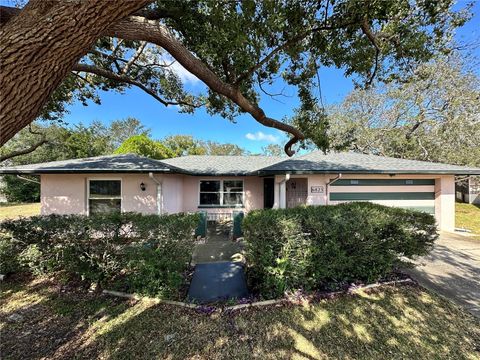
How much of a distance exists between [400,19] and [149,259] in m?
6.76

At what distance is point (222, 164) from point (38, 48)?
10948mm

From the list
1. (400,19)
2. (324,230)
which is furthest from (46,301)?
(400,19)

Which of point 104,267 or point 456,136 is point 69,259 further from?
point 456,136

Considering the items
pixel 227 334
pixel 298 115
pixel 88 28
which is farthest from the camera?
pixel 298 115

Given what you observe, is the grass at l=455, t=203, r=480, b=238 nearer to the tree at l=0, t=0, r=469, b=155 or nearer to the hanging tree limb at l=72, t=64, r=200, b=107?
the tree at l=0, t=0, r=469, b=155

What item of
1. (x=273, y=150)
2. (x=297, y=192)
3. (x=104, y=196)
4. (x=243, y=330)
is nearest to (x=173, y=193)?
(x=104, y=196)

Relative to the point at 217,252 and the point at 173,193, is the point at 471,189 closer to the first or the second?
the point at 217,252

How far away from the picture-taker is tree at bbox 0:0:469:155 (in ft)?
5.20

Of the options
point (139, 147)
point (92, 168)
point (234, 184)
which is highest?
point (139, 147)

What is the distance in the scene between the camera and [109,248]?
12.5 ft

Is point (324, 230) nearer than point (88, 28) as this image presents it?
No

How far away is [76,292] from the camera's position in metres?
3.87

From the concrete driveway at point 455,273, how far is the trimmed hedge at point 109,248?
4.79 meters

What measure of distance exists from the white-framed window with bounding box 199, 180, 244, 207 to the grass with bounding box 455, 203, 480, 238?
10949 mm
